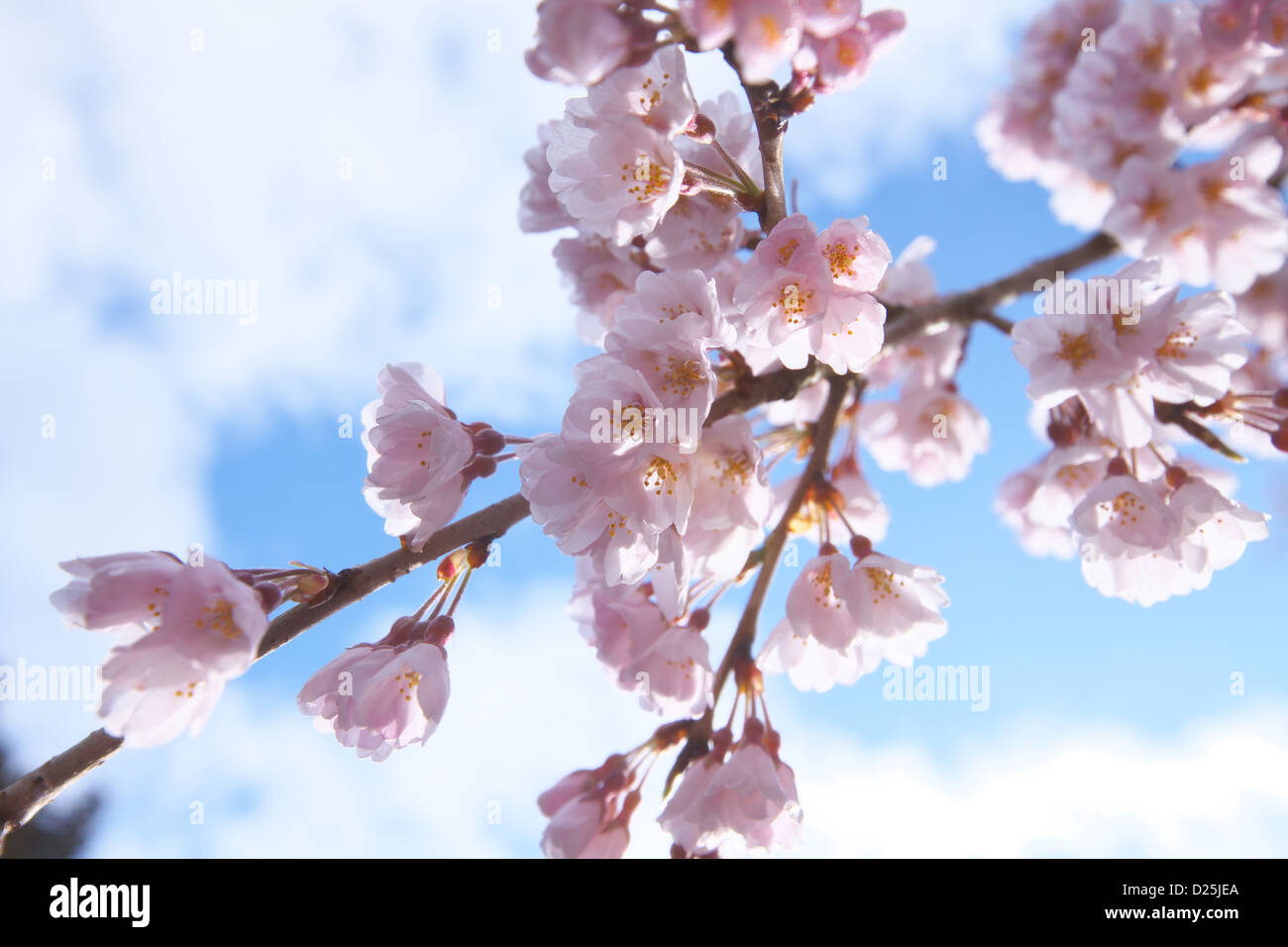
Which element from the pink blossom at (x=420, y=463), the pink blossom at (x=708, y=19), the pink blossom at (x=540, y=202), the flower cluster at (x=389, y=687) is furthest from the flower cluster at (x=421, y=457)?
the pink blossom at (x=708, y=19)

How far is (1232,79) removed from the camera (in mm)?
2562

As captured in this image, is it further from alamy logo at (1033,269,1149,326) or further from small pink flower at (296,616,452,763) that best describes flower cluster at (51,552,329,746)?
alamy logo at (1033,269,1149,326)

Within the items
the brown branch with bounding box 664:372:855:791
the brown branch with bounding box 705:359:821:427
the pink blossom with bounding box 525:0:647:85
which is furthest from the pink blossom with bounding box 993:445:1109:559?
the pink blossom with bounding box 525:0:647:85

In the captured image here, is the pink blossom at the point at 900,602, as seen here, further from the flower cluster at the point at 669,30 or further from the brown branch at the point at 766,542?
the flower cluster at the point at 669,30

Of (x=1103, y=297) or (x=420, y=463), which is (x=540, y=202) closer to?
(x=420, y=463)

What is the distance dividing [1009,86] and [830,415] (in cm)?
285

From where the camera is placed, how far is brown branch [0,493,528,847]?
126 centimetres

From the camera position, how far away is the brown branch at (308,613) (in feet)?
4.15

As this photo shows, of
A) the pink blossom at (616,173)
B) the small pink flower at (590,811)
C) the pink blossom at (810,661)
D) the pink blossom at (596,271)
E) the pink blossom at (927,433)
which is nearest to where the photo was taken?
the pink blossom at (616,173)
